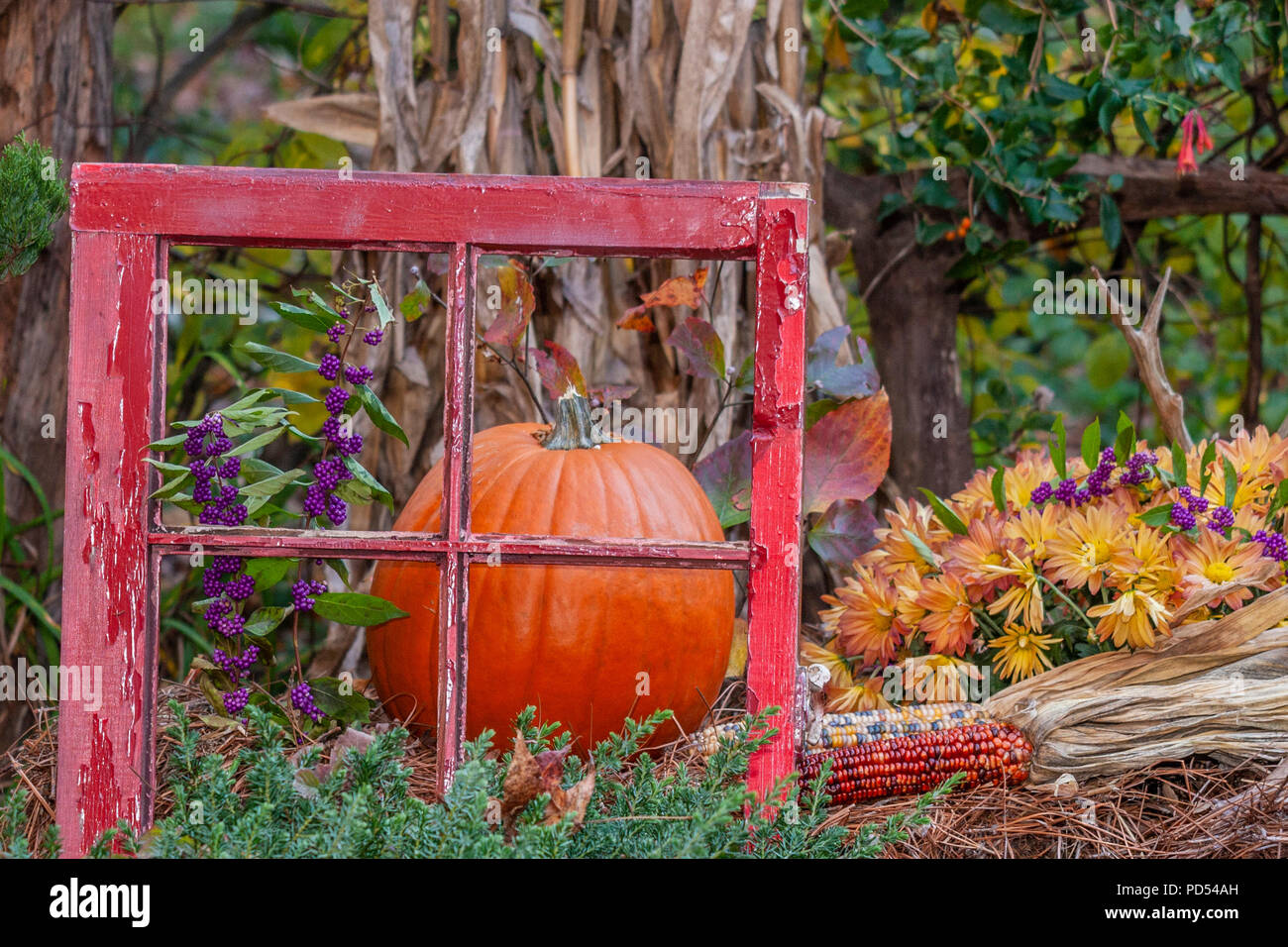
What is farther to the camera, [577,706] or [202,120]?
[202,120]

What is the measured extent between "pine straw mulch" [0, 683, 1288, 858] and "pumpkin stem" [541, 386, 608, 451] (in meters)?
0.39

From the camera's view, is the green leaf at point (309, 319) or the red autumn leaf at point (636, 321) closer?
the green leaf at point (309, 319)

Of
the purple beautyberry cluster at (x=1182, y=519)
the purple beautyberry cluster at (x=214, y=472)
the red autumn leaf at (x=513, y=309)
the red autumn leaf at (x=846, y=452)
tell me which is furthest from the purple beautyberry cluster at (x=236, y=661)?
the purple beautyberry cluster at (x=1182, y=519)

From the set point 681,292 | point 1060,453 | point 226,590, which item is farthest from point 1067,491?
point 226,590

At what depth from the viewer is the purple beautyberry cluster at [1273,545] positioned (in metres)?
1.11

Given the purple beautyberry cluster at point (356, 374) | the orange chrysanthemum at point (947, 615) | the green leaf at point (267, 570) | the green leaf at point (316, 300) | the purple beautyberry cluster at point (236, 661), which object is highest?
the green leaf at point (316, 300)

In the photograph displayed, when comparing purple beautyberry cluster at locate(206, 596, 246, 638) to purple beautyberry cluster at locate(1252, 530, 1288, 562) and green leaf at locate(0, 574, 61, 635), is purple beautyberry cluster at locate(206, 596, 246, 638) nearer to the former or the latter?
green leaf at locate(0, 574, 61, 635)

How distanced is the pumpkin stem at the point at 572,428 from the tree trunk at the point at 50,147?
908 millimetres

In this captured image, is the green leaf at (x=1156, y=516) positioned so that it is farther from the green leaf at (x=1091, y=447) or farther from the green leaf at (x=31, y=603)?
the green leaf at (x=31, y=603)

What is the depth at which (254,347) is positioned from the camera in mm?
976
